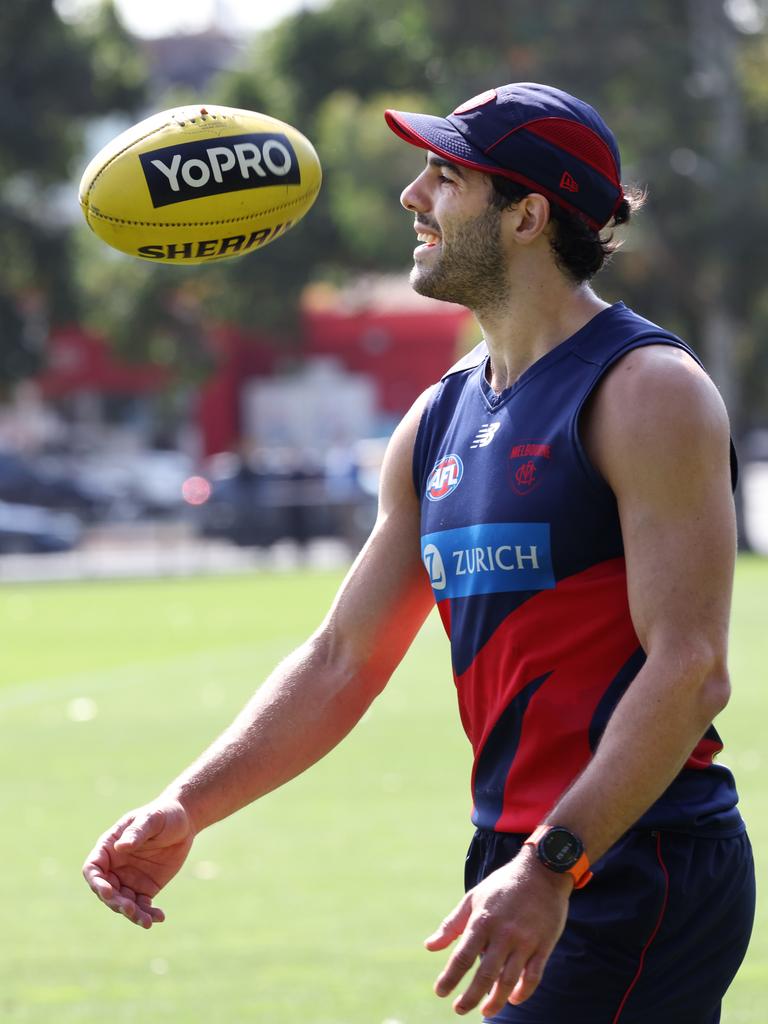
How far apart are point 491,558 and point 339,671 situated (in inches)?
23.2

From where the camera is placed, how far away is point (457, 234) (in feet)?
11.6

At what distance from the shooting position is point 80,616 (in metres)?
23.2

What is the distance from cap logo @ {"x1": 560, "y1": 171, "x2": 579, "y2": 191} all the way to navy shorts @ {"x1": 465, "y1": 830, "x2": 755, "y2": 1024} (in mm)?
1197

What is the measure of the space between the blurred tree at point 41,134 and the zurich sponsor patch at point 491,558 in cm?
3659

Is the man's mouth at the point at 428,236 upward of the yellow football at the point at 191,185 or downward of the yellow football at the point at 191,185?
downward

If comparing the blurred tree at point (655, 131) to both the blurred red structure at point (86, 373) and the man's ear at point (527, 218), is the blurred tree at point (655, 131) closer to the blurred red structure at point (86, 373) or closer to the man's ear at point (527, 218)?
the blurred red structure at point (86, 373)

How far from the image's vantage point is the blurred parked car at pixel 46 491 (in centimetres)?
4319

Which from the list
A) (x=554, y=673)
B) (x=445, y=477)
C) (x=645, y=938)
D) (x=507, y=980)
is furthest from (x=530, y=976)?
(x=445, y=477)

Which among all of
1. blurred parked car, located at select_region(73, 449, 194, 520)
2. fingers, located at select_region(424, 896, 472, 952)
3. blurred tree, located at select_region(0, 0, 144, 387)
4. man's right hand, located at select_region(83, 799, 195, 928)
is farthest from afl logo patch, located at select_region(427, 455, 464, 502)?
blurred tree, located at select_region(0, 0, 144, 387)

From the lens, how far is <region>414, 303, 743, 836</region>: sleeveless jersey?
10.9 ft

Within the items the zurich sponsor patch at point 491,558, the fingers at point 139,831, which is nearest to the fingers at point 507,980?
the zurich sponsor patch at point 491,558

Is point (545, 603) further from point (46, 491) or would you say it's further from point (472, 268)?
point (46, 491)

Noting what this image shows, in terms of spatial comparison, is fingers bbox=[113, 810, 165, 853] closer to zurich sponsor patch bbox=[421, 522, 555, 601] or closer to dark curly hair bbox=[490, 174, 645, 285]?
zurich sponsor patch bbox=[421, 522, 555, 601]

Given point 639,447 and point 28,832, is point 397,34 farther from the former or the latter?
point 639,447
